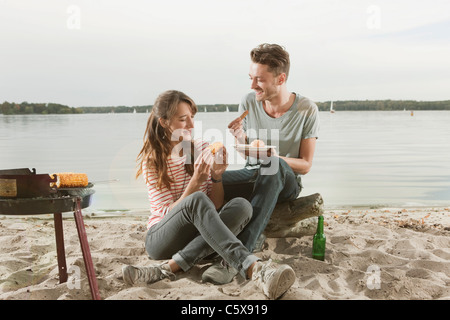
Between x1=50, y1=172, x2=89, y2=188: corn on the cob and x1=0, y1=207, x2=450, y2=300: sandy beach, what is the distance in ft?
2.18

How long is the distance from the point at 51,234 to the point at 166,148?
77.9 inches

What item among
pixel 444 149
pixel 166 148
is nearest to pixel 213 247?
pixel 166 148

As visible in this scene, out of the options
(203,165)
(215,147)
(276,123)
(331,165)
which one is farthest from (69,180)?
(331,165)

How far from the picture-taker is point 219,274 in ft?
9.33

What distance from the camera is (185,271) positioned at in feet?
9.53

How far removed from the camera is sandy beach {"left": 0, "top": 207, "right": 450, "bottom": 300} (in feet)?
9.00

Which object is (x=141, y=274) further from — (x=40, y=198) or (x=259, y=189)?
(x=259, y=189)

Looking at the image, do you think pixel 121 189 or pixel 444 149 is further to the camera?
pixel 444 149

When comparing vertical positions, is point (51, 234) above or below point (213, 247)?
below

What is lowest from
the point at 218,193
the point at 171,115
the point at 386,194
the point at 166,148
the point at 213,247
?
the point at 386,194

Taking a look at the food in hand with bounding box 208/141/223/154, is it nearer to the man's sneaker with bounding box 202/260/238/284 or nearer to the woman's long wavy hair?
the woman's long wavy hair

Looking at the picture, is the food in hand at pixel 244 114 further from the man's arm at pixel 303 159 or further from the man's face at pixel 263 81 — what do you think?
the man's arm at pixel 303 159

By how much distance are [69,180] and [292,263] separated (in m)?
1.61

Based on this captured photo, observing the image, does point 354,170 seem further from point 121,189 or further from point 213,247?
point 213,247
